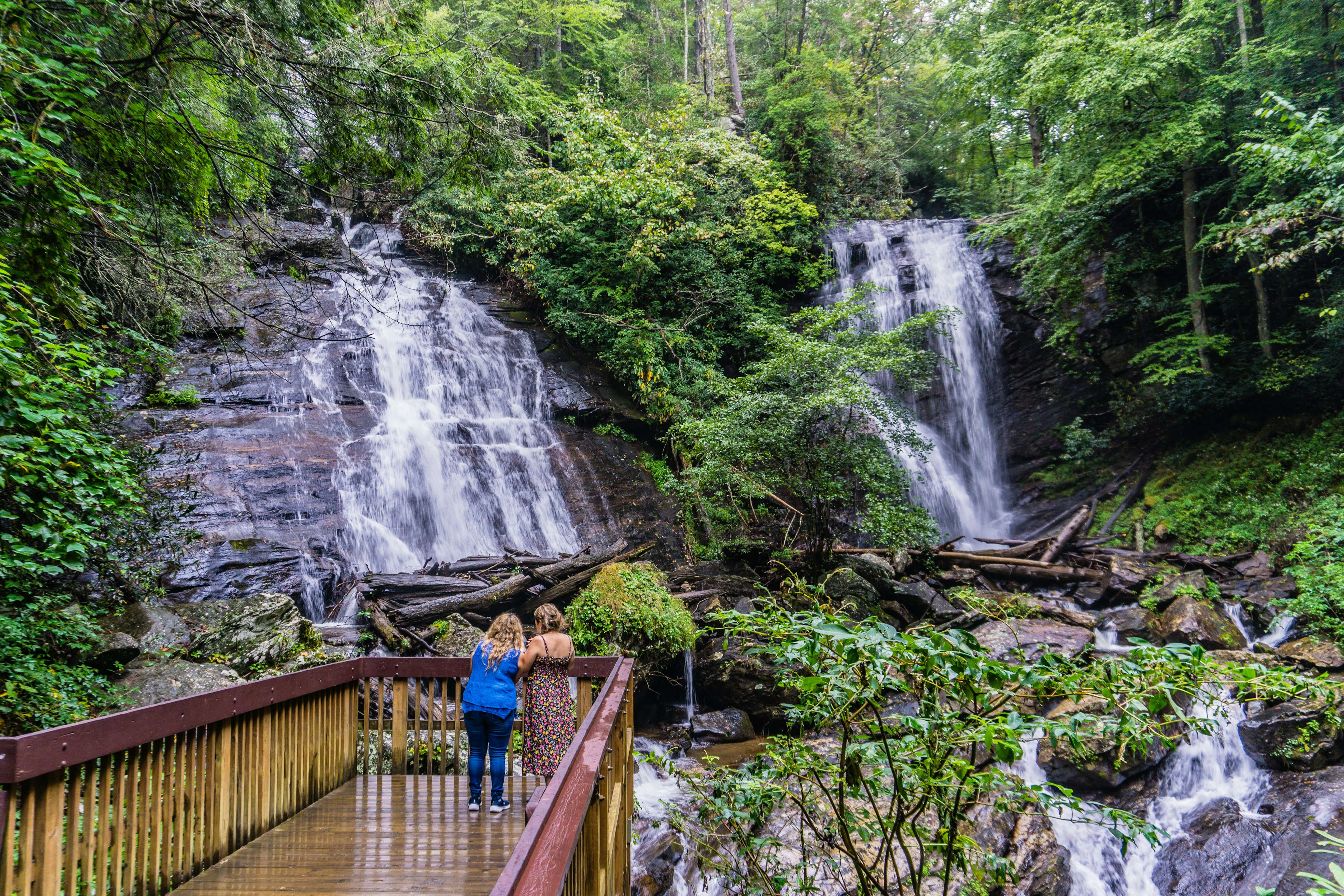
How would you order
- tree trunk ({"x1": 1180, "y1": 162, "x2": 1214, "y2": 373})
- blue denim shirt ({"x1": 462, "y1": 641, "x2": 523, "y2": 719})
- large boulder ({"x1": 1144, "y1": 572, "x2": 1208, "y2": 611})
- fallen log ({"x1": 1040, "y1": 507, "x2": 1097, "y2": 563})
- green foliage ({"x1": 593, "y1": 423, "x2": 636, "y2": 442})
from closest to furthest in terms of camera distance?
1. blue denim shirt ({"x1": 462, "y1": 641, "x2": 523, "y2": 719})
2. large boulder ({"x1": 1144, "y1": 572, "x2": 1208, "y2": 611})
3. fallen log ({"x1": 1040, "y1": 507, "x2": 1097, "y2": 563})
4. tree trunk ({"x1": 1180, "y1": 162, "x2": 1214, "y2": 373})
5. green foliage ({"x1": 593, "y1": 423, "x2": 636, "y2": 442})

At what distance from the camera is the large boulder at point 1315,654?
7.06 meters

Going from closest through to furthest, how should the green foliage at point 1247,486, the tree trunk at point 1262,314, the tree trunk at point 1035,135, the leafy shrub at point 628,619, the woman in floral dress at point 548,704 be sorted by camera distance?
the woman in floral dress at point 548,704 < the leafy shrub at point 628,619 < the green foliage at point 1247,486 < the tree trunk at point 1262,314 < the tree trunk at point 1035,135

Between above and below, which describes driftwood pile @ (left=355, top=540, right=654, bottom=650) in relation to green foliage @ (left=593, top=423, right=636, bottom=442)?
below

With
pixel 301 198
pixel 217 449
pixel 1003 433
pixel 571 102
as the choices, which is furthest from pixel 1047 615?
pixel 301 198

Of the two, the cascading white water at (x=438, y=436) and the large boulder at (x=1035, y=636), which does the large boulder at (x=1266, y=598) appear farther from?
the cascading white water at (x=438, y=436)

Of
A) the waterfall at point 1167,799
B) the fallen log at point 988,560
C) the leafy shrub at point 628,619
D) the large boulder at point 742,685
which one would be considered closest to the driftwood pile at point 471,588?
the leafy shrub at point 628,619

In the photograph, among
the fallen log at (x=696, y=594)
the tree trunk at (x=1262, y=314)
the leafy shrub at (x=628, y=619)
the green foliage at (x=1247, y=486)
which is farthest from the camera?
the tree trunk at (x=1262, y=314)

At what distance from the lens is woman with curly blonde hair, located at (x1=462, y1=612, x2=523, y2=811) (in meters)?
4.03

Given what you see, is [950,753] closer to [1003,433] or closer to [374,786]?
[374,786]

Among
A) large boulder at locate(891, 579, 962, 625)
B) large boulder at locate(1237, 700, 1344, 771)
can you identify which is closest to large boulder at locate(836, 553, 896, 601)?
large boulder at locate(891, 579, 962, 625)

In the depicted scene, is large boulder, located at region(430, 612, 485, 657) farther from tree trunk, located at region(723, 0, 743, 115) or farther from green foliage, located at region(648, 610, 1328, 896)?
tree trunk, located at region(723, 0, 743, 115)

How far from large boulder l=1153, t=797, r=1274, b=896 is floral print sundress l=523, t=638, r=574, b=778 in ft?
18.4

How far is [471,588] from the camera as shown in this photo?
29.3 feet

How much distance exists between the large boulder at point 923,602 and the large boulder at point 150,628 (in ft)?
31.0
